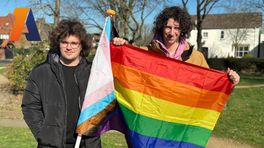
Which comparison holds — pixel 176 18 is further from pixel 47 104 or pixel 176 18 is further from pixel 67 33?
pixel 47 104

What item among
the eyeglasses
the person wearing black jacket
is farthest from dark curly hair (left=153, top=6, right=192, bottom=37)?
the eyeglasses

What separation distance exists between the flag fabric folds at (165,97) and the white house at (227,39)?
57768mm

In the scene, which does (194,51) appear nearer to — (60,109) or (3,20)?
(60,109)

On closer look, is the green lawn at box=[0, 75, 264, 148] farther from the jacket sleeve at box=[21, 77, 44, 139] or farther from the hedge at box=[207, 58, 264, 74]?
the hedge at box=[207, 58, 264, 74]

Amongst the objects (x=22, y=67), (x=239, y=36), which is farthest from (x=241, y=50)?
(x=22, y=67)

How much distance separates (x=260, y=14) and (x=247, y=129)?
23.6m

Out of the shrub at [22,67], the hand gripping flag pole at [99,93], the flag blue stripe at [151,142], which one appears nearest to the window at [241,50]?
the shrub at [22,67]

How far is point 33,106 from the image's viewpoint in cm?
332

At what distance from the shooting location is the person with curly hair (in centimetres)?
373

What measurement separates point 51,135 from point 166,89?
1154 mm

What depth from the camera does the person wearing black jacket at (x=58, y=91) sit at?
10.8 feet

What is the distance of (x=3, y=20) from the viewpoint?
76.8 meters

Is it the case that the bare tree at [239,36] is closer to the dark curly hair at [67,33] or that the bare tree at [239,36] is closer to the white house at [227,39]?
the white house at [227,39]

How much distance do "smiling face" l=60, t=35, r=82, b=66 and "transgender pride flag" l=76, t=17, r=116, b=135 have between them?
194 millimetres
